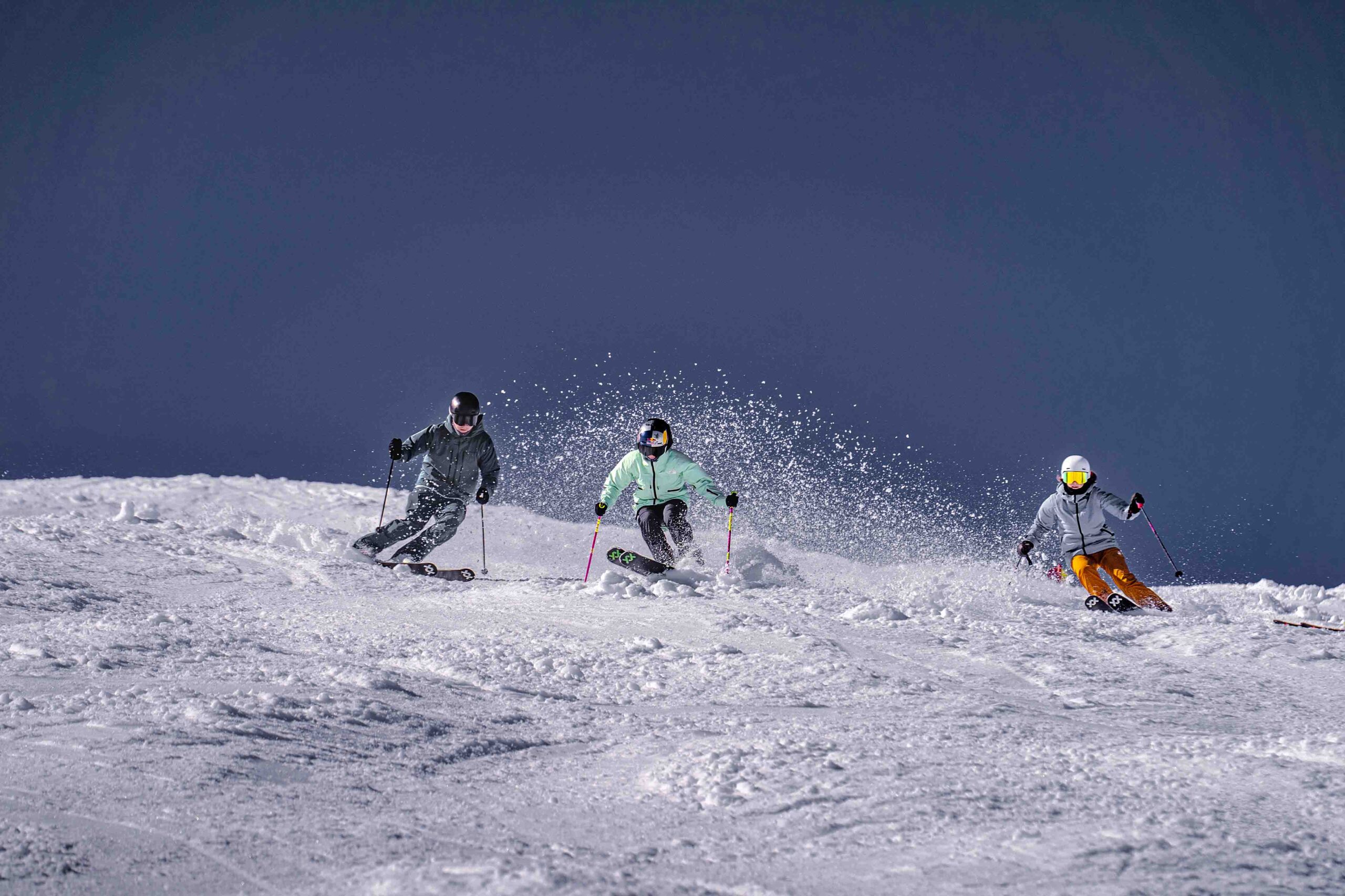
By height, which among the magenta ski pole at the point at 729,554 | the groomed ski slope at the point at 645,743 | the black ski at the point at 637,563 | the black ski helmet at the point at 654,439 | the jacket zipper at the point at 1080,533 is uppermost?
the black ski helmet at the point at 654,439

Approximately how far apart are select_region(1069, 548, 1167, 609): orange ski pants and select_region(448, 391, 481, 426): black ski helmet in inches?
255

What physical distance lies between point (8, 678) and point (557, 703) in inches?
97.5

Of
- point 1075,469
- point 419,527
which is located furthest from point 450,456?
point 1075,469

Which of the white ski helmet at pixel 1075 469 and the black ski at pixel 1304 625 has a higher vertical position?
the white ski helmet at pixel 1075 469

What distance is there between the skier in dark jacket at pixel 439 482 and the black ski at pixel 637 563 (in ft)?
5.56

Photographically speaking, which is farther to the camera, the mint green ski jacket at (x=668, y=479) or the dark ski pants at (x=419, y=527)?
the dark ski pants at (x=419, y=527)

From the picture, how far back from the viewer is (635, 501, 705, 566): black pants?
9.85 meters

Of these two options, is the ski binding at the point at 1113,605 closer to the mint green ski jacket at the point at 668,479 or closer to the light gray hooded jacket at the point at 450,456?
the mint green ski jacket at the point at 668,479

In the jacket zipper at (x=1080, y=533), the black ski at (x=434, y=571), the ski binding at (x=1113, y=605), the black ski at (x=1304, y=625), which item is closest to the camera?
the black ski at (x=1304, y=625)

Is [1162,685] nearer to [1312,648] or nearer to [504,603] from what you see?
[1312,648]

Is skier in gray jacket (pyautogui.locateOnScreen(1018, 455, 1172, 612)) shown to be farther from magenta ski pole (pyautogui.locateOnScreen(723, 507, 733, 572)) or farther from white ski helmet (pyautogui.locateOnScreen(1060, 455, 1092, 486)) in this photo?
magenta ski pole (pyautogui.locateOnScreen(723, 507, 733, 572))

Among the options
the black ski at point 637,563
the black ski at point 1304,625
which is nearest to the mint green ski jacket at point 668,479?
the black ski at point 637,563

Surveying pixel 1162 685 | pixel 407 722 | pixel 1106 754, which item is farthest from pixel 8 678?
pixel 1162 685

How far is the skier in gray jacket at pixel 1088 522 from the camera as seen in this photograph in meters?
9.65
